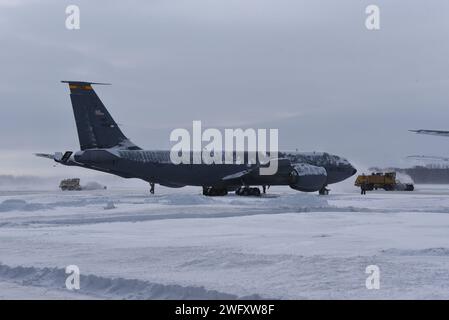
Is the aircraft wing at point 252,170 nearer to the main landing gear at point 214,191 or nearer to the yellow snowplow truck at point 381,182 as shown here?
the main landing gear at point 214,191

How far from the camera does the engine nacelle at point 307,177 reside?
51781mm

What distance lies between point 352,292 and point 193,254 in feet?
17.2

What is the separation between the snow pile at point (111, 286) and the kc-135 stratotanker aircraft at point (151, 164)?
3570 centimetres

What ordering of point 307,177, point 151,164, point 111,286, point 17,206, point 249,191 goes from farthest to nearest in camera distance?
point 249,191 → point 307,177 → point 151,164 → point 17,206 → point 111,286

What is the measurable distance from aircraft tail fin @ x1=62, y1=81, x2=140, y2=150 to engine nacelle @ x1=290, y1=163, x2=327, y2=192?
15401mm

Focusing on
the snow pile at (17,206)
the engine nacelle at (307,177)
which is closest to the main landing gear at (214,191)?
the engine nacelle at (307,177)

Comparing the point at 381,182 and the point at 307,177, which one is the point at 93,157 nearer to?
the point at 307,177

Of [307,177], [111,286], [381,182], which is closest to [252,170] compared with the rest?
[307,177]

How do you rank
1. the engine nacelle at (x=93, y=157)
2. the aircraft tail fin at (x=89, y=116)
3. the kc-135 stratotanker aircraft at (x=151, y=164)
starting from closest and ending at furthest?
1. the engine nacelle at (x=93, y=157)
2. the kc-135 stratotanker aircraft at (x=151, y=164)
3. the aircraft tail fin at (x=89, y=116)

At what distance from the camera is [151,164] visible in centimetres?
4869

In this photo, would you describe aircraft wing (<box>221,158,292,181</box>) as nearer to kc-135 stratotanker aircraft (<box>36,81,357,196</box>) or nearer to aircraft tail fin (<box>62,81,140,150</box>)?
kc-135 stratotanker aircraft (<box>36,81,357,196</box>)

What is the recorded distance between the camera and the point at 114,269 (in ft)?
39.3

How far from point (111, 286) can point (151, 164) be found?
38405 millimetres

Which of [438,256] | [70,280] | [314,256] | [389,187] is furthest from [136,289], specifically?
[389,187]
